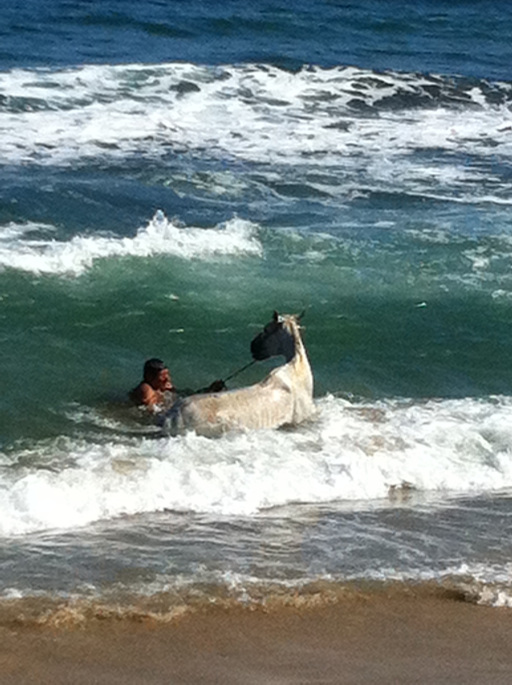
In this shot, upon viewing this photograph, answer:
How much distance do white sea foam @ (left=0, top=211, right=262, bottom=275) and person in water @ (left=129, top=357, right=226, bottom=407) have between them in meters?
3.37

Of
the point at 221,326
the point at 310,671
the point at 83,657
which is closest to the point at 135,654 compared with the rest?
the point at 83,657

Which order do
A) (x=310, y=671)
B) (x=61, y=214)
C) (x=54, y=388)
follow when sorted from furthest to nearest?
(x=61, y=214) < (x=54, y=388) < (x=310, y=671)

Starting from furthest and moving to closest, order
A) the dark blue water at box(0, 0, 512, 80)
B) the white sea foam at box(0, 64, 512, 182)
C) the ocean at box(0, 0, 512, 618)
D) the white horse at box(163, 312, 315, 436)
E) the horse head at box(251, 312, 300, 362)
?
the dark blue water at box(0, 0, 512, 80) < the white sea foam at box(0, 64, 512, 182) < the horse head at box(251, 312, 300, 362) < the white horse at box(163, 312, 315, 436) < the ocean at box(0, 0, 512, 618)

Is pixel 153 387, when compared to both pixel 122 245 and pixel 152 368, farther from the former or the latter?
pixel 122 245

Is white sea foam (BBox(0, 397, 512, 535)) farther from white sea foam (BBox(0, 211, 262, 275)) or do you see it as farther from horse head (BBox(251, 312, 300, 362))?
white sea foam (BBox(0, 211, 262, 275))

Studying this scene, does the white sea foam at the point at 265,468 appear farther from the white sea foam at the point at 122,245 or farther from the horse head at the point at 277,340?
the white sea foam at the point at 122,245

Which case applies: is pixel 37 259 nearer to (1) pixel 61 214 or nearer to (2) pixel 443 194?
(1) pixel 61 214

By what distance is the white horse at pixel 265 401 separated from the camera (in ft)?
32.2

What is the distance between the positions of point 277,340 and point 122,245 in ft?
13.8

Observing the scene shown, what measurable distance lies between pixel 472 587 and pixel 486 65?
71.2 feet

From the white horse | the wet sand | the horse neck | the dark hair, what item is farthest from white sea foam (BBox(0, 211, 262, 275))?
the wet sand

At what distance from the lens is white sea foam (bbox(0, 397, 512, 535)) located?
8672 mm

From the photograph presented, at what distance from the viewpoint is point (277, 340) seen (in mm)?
10625

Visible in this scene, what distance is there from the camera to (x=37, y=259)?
13.6m
